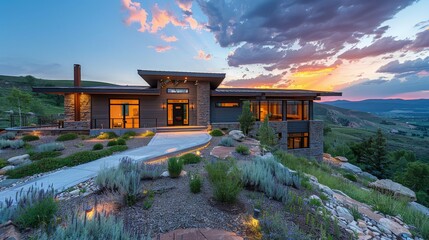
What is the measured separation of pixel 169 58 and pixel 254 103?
1029 cm

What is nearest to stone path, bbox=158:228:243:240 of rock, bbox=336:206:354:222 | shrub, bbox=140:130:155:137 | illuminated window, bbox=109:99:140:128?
rock, bbox=336:206:354:222

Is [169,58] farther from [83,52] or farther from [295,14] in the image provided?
[295,14]

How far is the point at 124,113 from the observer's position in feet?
57.8

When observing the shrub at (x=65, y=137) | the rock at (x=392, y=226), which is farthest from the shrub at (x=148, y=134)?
the rock at (x=392, y=226)

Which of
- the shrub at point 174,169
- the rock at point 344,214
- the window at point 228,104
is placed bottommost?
the rock at point 344,214

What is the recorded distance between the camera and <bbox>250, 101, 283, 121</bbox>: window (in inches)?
752

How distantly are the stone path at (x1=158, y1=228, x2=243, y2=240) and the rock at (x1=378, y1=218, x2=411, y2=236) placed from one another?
3.31 metres

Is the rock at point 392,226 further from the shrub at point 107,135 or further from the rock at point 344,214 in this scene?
the shrub at point 107,135

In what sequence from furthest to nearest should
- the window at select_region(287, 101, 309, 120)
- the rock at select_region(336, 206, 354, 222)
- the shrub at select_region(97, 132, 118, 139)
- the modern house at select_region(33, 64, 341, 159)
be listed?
1. the window at select_region(287, 101, 309, 120)
2. the modern house at select_region(33, 64, 341, 159)
3. the shrub at select_region(97, 132, 118, 139)
4. the rock at select_region(336, 206, 354, 222)

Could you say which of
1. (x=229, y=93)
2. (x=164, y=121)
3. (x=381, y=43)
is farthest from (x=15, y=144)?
(x=381, y=43)

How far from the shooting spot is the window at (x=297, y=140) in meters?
19.2

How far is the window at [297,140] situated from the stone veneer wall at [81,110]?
1738 centimetres

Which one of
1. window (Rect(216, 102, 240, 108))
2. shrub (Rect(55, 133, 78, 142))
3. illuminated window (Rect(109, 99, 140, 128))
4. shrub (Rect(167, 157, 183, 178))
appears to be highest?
window (Rect(216, 102, 240, 108))

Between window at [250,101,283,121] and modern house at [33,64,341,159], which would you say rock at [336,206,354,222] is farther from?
window at [250,101,283,121]
